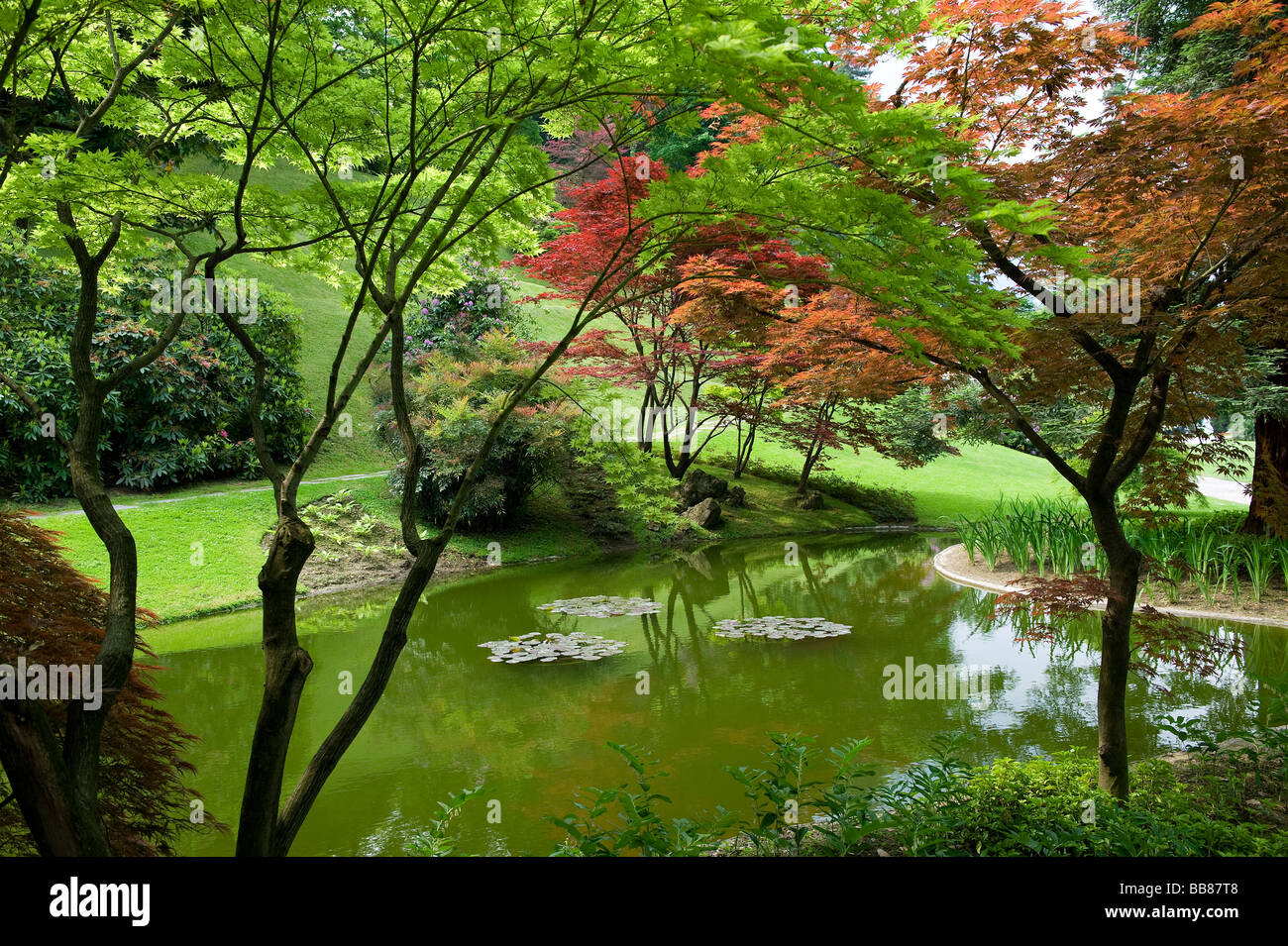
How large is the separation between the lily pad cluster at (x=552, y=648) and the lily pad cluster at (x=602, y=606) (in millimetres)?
783

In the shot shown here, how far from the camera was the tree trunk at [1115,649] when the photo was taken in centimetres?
329

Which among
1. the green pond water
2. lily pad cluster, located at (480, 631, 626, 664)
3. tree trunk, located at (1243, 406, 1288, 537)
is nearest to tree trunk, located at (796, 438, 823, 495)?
the green pond water

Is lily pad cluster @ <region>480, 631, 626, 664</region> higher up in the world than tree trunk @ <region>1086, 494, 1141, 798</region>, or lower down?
lower down

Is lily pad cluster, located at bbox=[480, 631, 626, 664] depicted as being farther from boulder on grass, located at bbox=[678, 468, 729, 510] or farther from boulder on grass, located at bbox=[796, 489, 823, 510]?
boulder on grass, located at bbox=[796, 489, 823, 510]

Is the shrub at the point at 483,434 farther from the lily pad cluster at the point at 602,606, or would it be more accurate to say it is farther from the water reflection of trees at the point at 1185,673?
the water reflection of trees at the point at 1185,673

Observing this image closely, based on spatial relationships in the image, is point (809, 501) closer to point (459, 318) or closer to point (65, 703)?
point (459, 318)

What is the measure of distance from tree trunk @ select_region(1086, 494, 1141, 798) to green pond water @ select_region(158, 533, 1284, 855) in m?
1.04

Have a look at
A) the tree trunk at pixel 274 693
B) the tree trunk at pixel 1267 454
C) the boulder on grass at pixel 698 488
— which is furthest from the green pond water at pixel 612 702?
the boulder on grass at pixel 698 488

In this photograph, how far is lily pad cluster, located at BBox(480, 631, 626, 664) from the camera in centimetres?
641

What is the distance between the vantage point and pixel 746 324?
19.2ft
